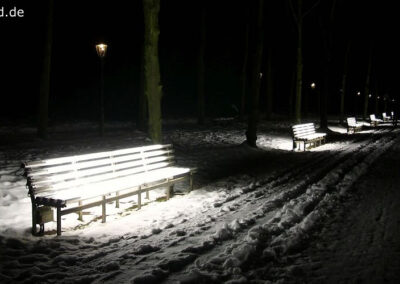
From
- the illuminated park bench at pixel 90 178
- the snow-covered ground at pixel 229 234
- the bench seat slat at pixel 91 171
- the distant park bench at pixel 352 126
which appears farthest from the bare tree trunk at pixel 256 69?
the distant park bench at pixel 352 126

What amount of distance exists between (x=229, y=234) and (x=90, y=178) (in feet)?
9.64

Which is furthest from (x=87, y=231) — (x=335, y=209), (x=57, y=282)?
(x=335, y=209)

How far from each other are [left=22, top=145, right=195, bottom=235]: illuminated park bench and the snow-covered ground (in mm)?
369

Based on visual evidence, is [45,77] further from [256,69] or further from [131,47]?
[131,47]

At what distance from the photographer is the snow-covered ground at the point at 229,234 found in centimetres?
509

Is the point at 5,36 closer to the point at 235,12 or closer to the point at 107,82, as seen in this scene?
the point at 107,82

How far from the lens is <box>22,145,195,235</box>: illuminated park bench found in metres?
6.72

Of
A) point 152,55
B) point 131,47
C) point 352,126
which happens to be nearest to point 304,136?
point 352,126

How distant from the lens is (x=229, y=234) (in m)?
6.45

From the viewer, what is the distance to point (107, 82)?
4081 cm

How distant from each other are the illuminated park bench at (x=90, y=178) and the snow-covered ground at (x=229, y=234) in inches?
14.5

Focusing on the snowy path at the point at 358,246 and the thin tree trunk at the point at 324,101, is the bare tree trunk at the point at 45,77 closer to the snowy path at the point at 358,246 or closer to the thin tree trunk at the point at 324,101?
the snowy path at the point at 358,246

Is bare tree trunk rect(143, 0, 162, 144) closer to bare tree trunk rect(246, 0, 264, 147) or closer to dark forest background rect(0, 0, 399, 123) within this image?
bare tree trunk rect(246, 0, 264, 147)

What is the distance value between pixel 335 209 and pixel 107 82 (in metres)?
35.3
